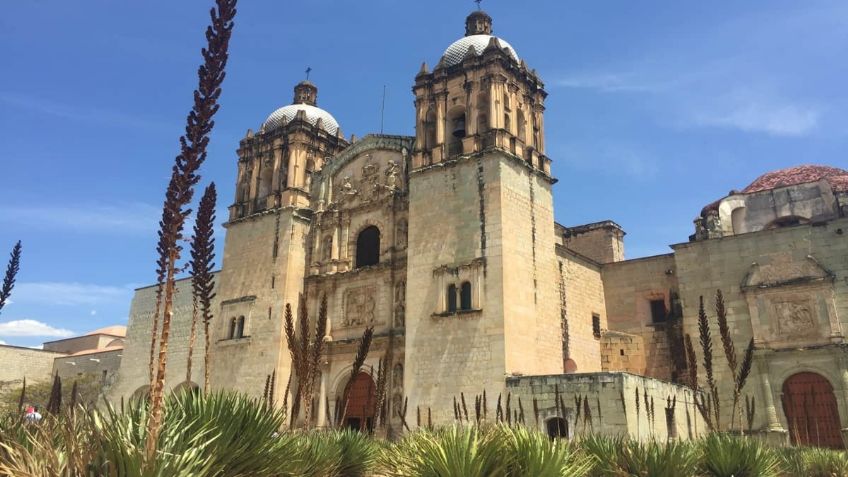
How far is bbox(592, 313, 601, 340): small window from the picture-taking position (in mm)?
21000

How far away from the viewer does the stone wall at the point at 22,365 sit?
36281mm

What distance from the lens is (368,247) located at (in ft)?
71.6

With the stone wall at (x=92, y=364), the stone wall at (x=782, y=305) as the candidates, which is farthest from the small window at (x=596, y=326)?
the stone wall at (x=92, y=364)

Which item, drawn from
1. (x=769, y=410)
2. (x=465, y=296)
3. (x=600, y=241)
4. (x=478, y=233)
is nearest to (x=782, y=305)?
(x=769, y=410)

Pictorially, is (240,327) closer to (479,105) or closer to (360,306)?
(360,306)

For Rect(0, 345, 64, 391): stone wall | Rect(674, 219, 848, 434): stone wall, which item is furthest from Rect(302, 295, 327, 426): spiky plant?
Answer: Rect(0, 345, 64, 391): stone wall

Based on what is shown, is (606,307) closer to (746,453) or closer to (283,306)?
(283,306)

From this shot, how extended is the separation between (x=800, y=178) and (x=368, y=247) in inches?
597

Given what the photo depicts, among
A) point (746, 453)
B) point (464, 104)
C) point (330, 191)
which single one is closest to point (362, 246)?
point (330, 191)

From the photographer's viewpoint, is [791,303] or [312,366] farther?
[791,303]

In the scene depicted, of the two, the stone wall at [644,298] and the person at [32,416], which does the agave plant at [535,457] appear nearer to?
the person at [32,416]

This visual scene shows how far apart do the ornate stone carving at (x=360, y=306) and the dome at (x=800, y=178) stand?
13.6 metres

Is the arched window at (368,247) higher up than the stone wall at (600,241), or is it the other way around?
the stone wall at (600,241)

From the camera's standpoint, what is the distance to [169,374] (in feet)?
89.7
